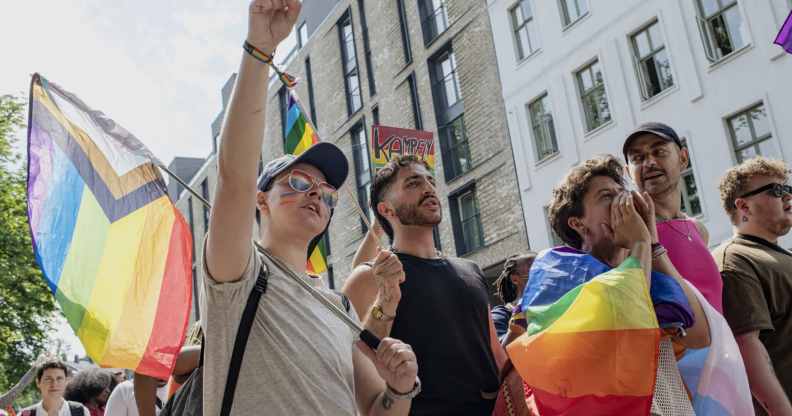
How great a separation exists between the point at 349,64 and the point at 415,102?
5.49 meters

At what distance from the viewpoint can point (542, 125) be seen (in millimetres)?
16125

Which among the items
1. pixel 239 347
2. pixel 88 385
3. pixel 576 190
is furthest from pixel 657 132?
pixel 88 385

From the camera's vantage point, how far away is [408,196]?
341 centimetres

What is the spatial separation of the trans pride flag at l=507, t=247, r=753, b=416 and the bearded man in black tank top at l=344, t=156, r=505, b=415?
21.8 inches

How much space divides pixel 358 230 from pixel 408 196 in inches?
782

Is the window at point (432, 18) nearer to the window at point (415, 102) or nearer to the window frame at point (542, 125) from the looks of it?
the window at point (415, 102)

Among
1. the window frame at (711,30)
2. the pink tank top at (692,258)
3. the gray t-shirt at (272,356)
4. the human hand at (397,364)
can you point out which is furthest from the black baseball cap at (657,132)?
the window frame at (711,30)

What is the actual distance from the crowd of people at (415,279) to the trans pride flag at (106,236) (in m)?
0.30

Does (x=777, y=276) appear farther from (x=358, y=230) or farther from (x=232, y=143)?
(x=358, y=230)

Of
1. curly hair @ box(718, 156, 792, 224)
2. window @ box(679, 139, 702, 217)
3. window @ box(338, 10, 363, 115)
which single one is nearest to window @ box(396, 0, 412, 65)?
window @ box(338, 10, 363, 115)

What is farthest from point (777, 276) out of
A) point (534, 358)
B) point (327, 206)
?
point (327, 206)

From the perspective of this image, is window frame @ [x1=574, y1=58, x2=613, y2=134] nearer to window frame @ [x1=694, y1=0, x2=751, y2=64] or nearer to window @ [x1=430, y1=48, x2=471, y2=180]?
window frame @ [x1=694, y1=0, x2=751, y2=64]

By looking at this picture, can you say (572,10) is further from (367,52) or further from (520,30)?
(367,52)

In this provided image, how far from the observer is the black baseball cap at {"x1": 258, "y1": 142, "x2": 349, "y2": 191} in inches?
99.7
